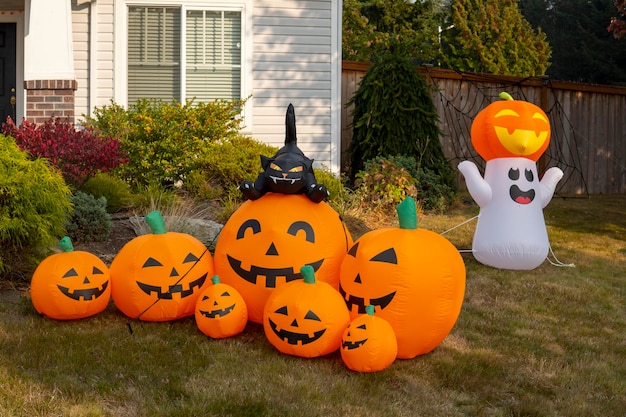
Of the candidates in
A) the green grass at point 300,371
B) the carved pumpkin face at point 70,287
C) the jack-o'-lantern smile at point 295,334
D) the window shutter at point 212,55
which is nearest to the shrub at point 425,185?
the window shutter at point 212,55

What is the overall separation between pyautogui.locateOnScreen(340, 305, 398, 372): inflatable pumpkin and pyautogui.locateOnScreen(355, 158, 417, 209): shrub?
5291mm

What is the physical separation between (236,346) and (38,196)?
2.21 meters

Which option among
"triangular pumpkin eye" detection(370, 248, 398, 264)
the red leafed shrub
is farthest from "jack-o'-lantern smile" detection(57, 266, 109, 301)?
the red leafed shrub

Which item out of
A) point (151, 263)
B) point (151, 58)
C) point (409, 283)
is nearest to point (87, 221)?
point (151, 263)

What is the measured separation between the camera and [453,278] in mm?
3871

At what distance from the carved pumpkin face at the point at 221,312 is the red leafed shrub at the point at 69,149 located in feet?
10.8

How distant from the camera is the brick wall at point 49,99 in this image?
8.65 metres

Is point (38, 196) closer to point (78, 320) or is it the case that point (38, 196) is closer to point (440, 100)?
point (78, 320)

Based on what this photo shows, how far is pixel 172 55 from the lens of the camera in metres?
10.1

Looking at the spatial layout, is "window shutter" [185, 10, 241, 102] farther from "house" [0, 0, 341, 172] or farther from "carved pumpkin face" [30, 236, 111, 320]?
"carved pumpkin face" [30, 236, 111, 320]

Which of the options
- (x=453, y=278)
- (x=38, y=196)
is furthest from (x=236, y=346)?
(x=38, y=196)

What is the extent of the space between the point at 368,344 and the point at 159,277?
1492 millimetres

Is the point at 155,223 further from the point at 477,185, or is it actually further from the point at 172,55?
the point at 172,55

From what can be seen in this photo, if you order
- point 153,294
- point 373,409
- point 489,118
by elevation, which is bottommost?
point 373,409
